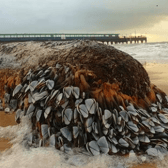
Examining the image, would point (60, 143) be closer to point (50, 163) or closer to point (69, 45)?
point (50, 163)

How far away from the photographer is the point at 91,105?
1.94 meters

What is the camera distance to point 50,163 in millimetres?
1715

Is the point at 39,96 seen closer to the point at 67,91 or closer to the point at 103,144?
the point at 67,91

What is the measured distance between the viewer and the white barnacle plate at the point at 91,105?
6.32 feet

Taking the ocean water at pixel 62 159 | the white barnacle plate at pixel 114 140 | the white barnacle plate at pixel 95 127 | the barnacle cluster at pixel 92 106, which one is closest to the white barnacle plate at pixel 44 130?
the barnacle cluster at pixel 92 106

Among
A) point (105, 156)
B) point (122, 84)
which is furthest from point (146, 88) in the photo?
point (105, 156)

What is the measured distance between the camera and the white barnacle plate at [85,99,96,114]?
193 cm

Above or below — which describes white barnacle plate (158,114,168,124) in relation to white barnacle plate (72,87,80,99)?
below

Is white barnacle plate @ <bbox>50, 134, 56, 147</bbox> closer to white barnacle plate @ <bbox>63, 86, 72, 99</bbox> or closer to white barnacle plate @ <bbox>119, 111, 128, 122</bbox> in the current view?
white barnacle plate @ <bbox>63, 86, 72, 99</bbox>

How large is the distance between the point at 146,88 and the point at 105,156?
1.12m

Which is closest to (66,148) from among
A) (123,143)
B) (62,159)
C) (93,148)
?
(62,159)

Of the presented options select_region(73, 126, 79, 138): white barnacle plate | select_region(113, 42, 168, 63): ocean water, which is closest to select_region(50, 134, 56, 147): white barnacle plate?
select_region(73, 126, 79, 138): white barnacle plate

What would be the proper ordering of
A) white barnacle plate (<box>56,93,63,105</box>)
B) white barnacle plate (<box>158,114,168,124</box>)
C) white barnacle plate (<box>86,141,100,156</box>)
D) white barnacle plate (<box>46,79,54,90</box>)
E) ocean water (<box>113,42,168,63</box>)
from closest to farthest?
white barnacle plate (<box>86,141,100,156</box>)
white barnacle plate (<box>56,93,63,105</box>)
white barnacle plate (<box>46,79,54,90</box>)
white barnacle plate (<box>158,114,168,124</box>)
ocean water (<box>113,42,168,63</box>)

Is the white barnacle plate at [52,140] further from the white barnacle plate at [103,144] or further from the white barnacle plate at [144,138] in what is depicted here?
the white barnacle plate at [144,138]
